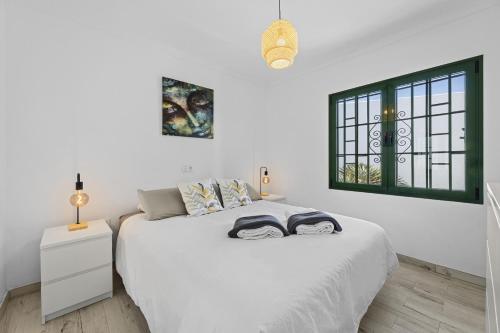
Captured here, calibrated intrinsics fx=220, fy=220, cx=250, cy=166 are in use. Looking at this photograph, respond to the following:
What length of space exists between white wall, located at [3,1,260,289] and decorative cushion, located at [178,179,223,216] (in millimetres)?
554

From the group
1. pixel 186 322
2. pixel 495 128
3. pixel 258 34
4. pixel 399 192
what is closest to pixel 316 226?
pixel 186 322

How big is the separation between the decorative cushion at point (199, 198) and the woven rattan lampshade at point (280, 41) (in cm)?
154

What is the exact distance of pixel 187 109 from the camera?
301 cm

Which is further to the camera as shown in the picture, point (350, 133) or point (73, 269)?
point (350, 133)

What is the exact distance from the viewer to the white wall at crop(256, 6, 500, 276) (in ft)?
6.91

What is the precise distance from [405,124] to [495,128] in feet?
2.41

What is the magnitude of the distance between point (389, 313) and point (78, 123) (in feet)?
10.9

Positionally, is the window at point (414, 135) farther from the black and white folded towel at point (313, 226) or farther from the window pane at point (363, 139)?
the black and white folded towel at point (313, 226)

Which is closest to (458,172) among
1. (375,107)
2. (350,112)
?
(375,107)

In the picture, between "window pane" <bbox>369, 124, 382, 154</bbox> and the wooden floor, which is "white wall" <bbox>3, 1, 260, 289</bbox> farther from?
"window pane" <bbox>369, 124, 382, 154</bbox>

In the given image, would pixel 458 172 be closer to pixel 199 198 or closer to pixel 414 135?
pixel 414 135

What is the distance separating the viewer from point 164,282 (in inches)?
50.9

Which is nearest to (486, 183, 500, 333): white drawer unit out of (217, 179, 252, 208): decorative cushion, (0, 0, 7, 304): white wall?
(217, 179, 252, 208): decorative cushion

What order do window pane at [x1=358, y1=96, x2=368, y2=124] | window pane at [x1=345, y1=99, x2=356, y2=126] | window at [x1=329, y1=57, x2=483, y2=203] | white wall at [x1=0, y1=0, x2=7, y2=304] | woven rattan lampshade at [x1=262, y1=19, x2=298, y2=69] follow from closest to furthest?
1. woven rattan lampshade at [x1=262, y1=19, x2=298, y2=69]
2. white wall at [x1=0, y1=0, x2=7, y2=304]
3. window at [x1=329, y1=57, x2=483, y2=203]
4. window pane at [x1=358, y1=96, x2=368, y2=124]
5. window pane at [x1=345, y1=99, x2=356, y2=126]
